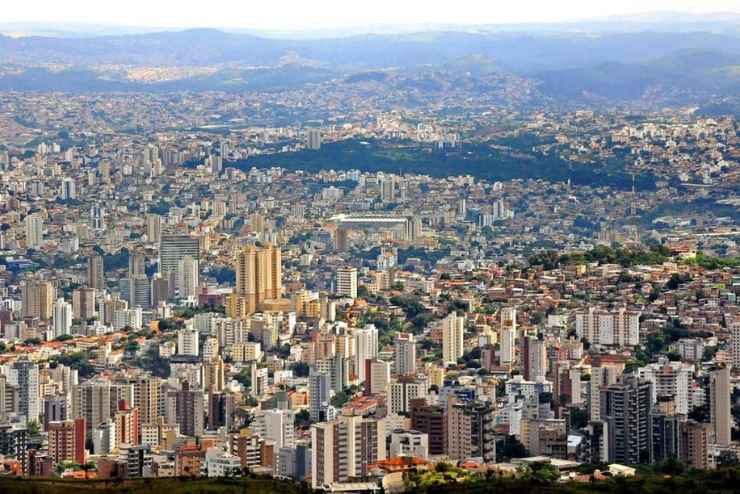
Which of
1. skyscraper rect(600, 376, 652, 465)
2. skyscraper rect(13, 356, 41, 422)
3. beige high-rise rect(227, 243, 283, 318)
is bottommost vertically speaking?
beige high-rise rect(227, 243, 283, 318)

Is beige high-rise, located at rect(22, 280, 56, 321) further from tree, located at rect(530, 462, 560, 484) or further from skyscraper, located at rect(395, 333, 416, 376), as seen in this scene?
tree, located at rect(530, 462, 560, 484)

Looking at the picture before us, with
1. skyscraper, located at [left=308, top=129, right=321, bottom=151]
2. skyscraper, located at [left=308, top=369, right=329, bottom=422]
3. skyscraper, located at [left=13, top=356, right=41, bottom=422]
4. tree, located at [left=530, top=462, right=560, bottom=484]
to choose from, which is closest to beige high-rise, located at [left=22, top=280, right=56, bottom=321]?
skyscraper, located at [left=13, top=356, right=41, bottom=422]

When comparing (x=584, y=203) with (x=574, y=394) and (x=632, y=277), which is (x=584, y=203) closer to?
(x=632, y=277)

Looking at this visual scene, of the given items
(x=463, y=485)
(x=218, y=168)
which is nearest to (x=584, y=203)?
(x=218, y=168)

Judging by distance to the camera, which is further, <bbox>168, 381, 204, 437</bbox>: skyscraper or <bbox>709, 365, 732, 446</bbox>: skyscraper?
<bbox>168, 381, 204, 437</bbox>: skyscraper

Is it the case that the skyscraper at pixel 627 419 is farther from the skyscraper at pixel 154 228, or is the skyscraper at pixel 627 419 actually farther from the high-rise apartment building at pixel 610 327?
the skyscraper at pixel 154 228

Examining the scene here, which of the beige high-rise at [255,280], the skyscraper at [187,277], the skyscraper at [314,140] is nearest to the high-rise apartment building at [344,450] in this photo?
the beige high-rise at [255,280]
